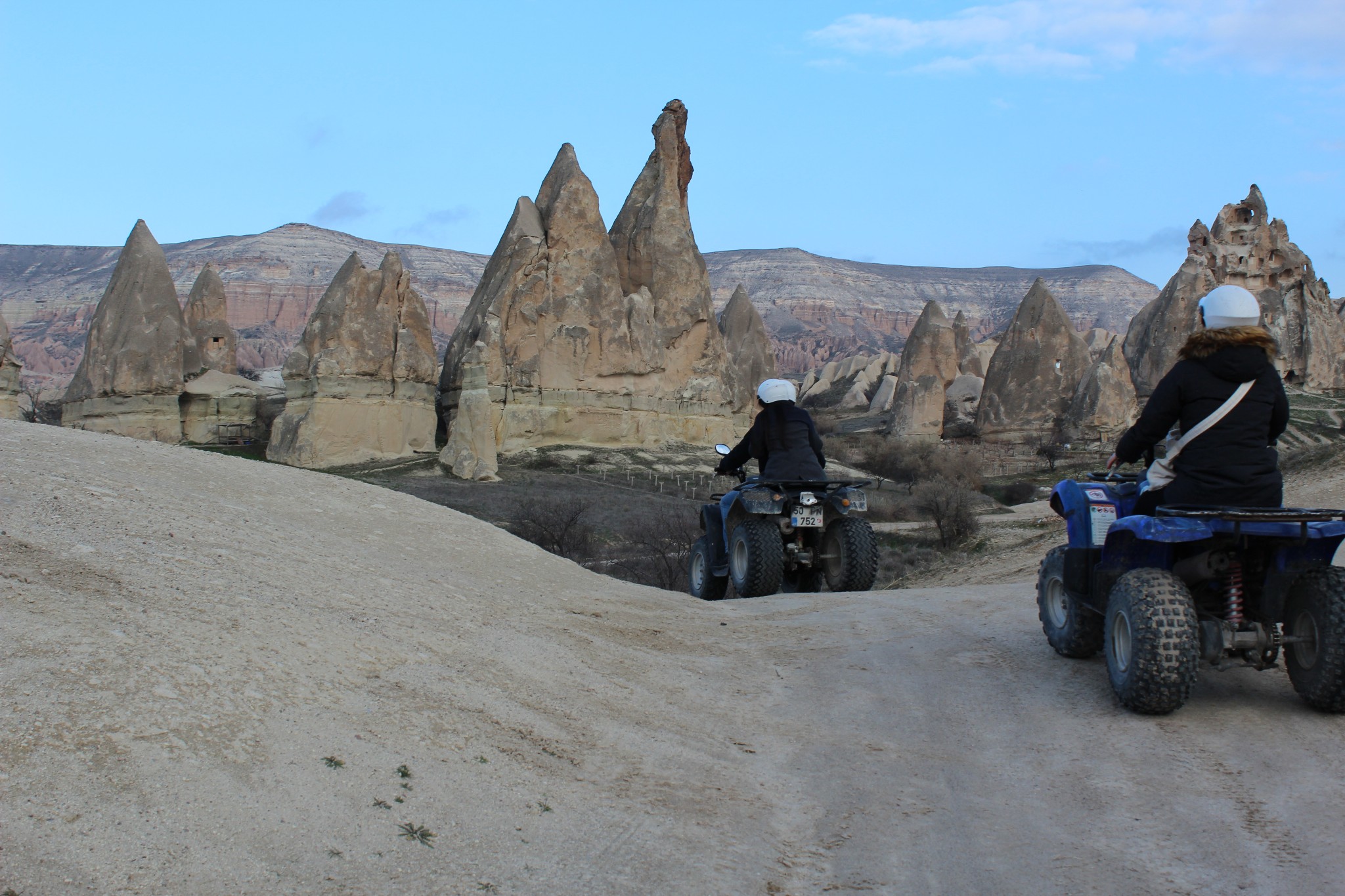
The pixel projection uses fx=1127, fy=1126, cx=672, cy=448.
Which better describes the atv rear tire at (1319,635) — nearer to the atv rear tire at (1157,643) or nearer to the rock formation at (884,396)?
the atv rear tire at (1157,643)

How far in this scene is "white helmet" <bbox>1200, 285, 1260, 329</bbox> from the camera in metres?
4.77

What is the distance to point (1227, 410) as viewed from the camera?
15.5 ft

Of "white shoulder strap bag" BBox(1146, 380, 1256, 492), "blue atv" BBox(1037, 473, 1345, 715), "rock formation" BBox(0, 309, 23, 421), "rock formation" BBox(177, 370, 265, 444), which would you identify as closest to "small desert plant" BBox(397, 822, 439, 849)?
"blue atv" BBox(1037, 473, 1345, 715)

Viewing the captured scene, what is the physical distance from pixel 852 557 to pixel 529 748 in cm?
521

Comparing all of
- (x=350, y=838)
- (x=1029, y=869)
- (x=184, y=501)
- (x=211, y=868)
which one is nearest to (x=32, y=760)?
(x=211, y=868)

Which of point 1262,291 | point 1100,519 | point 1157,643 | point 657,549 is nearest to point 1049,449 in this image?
point 1262,291

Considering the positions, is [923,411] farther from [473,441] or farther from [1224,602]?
[1224,602]

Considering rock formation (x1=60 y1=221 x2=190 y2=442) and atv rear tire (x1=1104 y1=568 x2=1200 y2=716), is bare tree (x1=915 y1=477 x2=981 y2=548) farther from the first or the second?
rock formation (x1=60 y1=221 x2=190 y2=442)

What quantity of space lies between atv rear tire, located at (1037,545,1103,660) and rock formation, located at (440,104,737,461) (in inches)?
1172

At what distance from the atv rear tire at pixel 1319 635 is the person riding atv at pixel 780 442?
15.2 feet

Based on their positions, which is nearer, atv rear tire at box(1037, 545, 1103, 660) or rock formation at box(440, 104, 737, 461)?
atv rear tire at box(1037, 545, 1103, 660)

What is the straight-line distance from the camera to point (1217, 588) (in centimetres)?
491

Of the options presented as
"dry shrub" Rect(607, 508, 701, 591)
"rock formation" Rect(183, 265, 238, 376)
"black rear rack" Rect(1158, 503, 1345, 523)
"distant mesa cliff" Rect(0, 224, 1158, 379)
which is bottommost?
"dry shrub" Rect(607, 508, 701, 591)

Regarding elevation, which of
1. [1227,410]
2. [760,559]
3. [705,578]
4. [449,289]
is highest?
[449,289]
